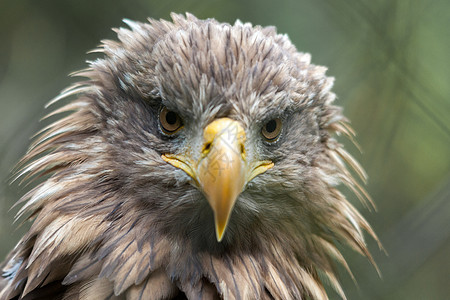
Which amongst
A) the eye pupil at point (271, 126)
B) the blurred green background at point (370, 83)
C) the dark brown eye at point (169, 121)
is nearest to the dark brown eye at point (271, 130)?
the eye pupil at point (271, 126)

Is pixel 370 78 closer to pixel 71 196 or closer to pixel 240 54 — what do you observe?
pixel 240 54

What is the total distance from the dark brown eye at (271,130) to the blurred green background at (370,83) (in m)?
0.71

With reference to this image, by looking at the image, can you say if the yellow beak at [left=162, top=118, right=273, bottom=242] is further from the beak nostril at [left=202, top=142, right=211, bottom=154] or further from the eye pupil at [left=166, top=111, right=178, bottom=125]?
the eye pupil at [left=166, top=111, right=178, bottom=125]

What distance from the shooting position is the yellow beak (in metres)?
1.34

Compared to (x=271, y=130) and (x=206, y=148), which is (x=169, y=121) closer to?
(x=206, y=148)

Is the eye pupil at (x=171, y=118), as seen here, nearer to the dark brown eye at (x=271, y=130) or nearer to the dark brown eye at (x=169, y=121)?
the dark brown eye at (x=169, y=121)

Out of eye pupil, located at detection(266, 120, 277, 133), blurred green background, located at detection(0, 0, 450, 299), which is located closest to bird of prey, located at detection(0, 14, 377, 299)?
eye pupil, located at detection(266, 120, 277, 133)

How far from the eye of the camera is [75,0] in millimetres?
2779

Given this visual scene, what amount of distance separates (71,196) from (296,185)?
60 centimetres

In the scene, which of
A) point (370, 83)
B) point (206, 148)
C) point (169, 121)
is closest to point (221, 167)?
point (206, 148)

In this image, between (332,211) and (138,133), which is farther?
(332,211)

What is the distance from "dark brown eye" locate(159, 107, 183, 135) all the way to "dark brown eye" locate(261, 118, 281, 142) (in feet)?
0.73

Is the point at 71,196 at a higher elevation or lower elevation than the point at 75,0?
lower

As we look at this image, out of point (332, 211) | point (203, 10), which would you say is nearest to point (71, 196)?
point (332, 211)
